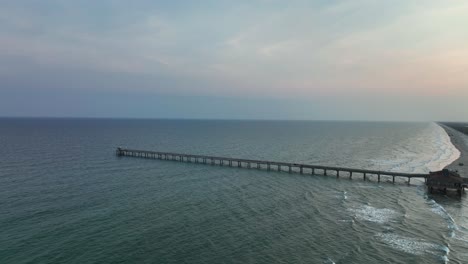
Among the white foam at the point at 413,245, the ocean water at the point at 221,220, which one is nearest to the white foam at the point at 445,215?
the ocean water at the point at 221,220

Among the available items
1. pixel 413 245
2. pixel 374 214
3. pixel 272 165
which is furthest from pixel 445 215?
pixel 272 165

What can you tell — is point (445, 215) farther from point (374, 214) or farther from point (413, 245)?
point (413, 245)

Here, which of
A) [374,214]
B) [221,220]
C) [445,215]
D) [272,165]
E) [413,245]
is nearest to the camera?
[413,245]

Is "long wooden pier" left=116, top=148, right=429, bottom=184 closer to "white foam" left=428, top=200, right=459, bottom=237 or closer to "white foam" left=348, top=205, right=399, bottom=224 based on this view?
"white foam" left=428, top=200, right=459, bottom=237

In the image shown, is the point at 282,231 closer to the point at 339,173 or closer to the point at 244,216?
the point at 244,216

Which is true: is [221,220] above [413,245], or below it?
above

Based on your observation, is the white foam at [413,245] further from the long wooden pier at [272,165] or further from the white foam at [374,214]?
the long wooden pier at [272,165]
